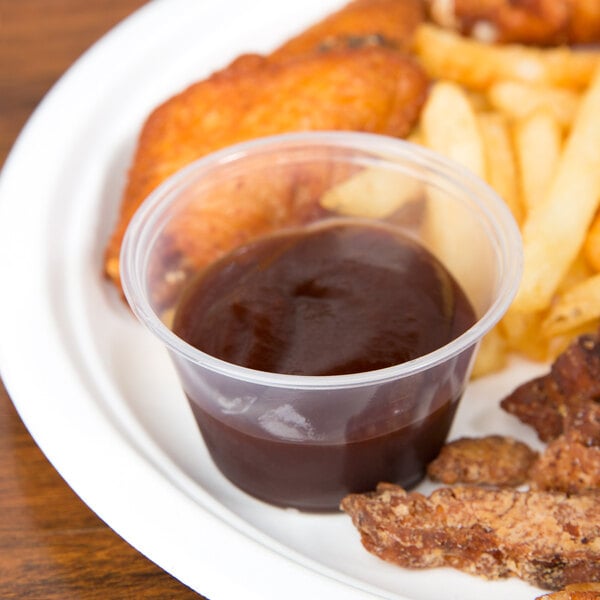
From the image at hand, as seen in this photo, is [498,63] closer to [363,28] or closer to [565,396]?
[363,28]

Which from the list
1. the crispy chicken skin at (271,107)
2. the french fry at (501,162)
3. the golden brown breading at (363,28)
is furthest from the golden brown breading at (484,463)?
the golden brown breading at (363,28)

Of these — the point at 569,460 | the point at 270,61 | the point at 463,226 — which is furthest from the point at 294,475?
the point at 270,61

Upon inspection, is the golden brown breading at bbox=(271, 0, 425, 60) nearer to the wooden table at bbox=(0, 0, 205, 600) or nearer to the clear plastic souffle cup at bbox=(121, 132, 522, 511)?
the clear plastic souffle cup at bbox=(121, 132, 522, 511)

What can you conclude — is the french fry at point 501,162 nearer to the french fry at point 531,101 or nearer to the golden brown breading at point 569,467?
the french fry at point 531,101

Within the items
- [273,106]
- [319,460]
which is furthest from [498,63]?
[319,460]

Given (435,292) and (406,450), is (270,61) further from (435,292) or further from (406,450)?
(406,450)

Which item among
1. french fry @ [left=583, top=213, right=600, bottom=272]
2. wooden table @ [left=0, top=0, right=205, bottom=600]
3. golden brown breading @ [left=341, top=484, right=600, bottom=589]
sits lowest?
wooden table @ [left=0, top=0, right=205, bottom=600]

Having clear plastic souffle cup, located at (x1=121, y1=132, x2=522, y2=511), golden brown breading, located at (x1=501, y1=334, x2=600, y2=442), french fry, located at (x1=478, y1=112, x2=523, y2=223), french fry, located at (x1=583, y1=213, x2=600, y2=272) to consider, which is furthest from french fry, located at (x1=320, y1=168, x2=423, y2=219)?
golden brown breading, located at (x1=501, y1=334, x2=600, y2=442)
